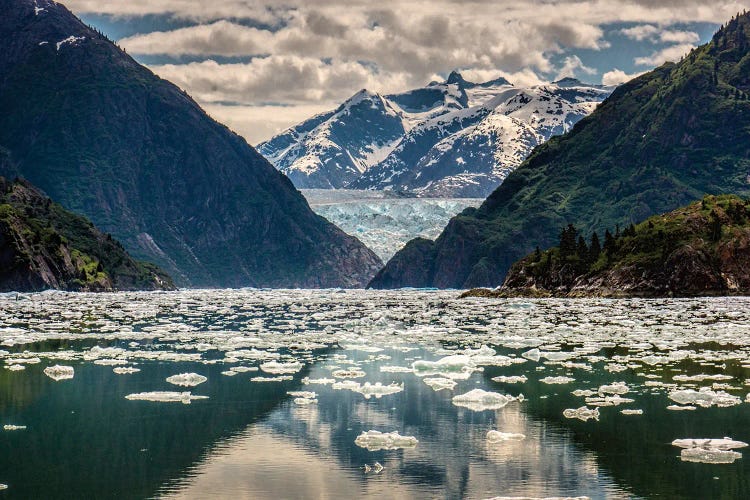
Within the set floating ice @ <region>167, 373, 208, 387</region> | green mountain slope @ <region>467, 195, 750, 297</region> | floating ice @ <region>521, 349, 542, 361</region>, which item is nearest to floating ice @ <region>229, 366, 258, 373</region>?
floating ice @ <region>167, 373, 208, 387</region>

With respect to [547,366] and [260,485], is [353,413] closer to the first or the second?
[260,485]

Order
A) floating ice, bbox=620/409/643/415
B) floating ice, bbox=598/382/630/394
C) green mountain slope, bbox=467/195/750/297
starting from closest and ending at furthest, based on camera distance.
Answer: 1. floating ice, bbox=620/409/643/415
2. floating ice, bbox=598/382/630/394
3. green mountain slope, bbox=467/195/750/297

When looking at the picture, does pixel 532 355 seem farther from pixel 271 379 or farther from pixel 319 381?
pixel 271 379

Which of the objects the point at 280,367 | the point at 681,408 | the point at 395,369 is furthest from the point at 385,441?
the point at 280,367

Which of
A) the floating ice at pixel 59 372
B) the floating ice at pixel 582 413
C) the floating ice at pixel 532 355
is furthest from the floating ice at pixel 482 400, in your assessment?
the floating ice at pixel 59 372

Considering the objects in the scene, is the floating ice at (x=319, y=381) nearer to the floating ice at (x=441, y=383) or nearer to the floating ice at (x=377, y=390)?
the floating ice at (x=377, y=390)

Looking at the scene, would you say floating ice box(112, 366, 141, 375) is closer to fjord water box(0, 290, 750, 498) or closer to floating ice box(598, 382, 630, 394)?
fjord water box(0, 290, 750, 498)
